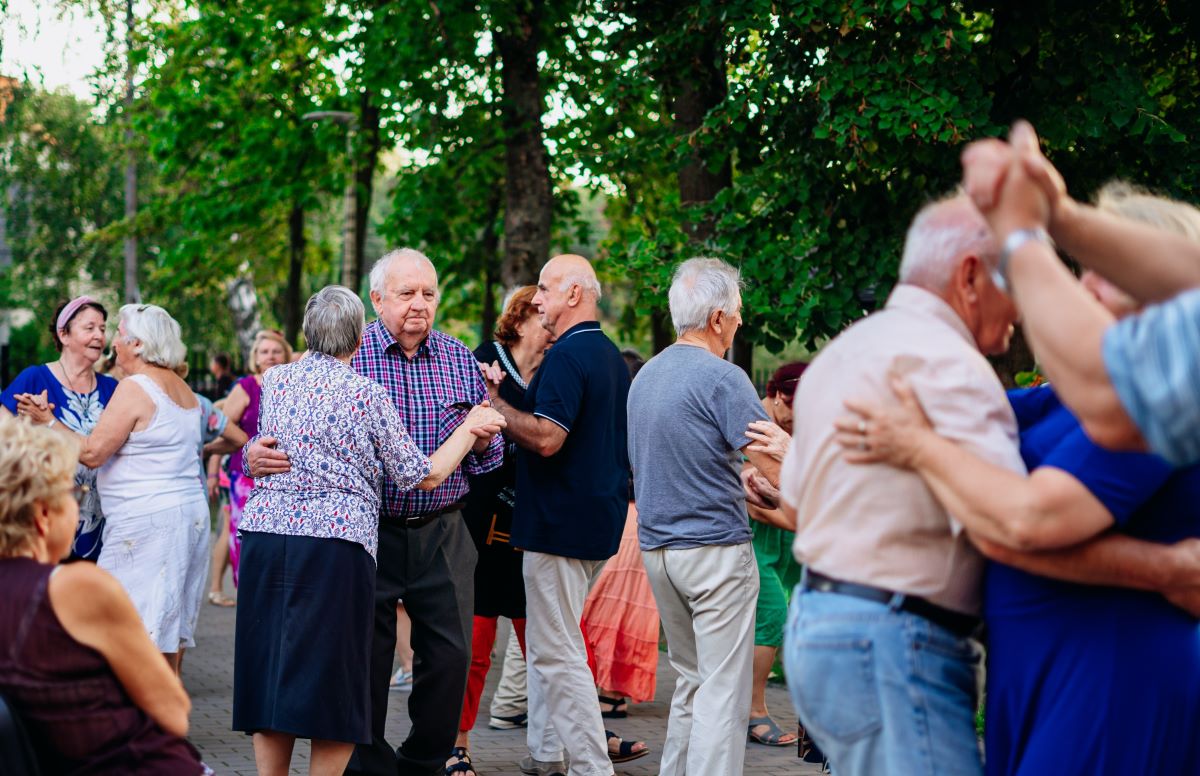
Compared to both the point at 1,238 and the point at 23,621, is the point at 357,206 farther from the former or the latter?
the point at 1,238

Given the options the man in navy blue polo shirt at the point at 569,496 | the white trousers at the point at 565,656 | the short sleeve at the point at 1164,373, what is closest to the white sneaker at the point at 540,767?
the white trousers at the point at 565,656

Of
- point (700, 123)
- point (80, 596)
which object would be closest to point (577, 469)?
point (80, 596)

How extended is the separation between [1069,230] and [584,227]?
59.0 ft

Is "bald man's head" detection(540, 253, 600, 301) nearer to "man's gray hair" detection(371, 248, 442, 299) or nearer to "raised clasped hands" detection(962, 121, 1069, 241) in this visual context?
"man's gray hair" detection(371, 248, 442, 299)

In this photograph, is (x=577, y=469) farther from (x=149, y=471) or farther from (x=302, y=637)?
(x=149, y=471)

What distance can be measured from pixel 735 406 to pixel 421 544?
145 cm

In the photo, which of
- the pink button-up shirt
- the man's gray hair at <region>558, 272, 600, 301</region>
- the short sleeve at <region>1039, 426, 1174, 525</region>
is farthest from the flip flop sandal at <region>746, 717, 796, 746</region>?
the short sleeve at <region>1039, 426, 1174, 525</region>

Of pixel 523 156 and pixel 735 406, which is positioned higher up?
A: pixel 523 156

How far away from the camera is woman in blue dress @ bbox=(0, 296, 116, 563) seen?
6.92 meters

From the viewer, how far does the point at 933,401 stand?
277 cm

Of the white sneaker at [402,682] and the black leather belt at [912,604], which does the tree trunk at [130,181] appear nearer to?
the white sneaker at [402,682]

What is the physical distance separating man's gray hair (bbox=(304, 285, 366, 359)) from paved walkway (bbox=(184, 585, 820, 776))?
1321mm

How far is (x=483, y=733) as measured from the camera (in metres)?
7.68

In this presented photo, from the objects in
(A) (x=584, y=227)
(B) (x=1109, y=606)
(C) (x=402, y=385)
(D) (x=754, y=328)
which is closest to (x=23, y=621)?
(B) (x=1109, y=606)
